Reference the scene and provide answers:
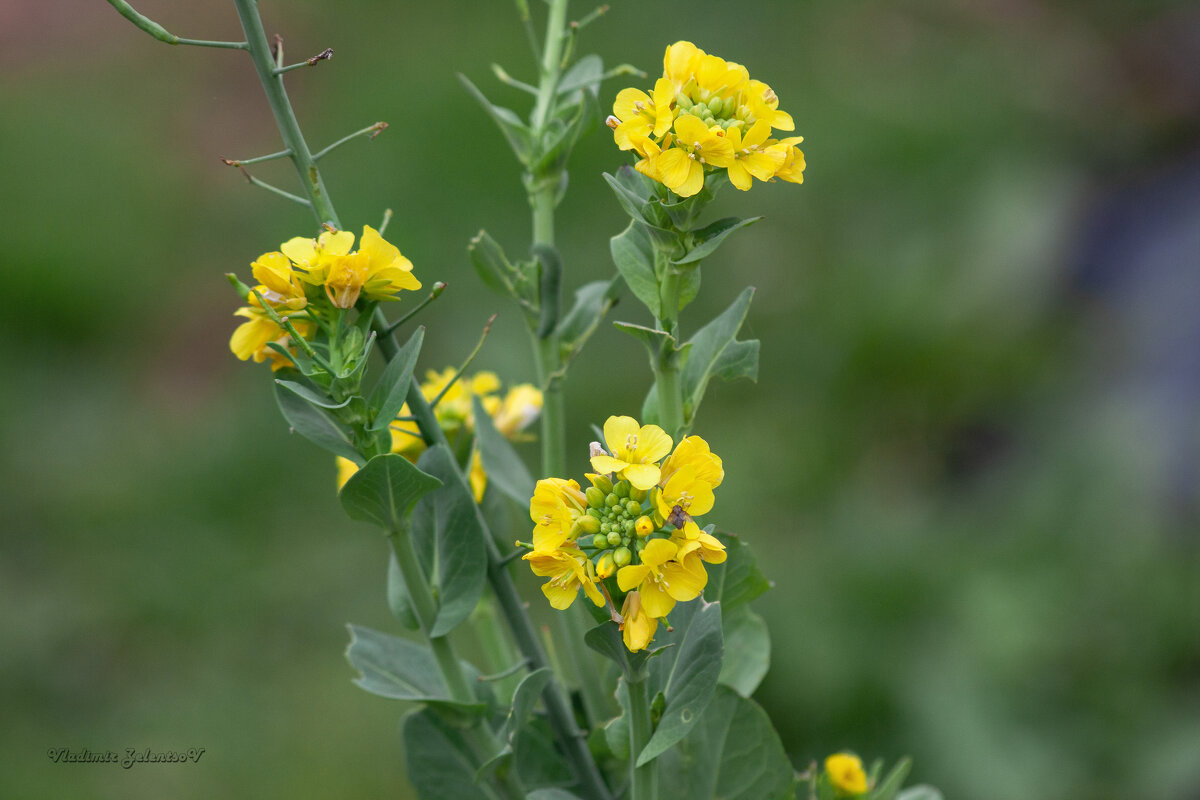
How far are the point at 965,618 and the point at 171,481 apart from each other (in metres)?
2.24

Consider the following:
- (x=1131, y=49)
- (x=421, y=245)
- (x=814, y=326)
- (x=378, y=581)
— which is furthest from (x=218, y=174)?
(x=1131, y=49)

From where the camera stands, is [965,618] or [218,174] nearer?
[965,618]

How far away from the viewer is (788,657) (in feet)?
8.35

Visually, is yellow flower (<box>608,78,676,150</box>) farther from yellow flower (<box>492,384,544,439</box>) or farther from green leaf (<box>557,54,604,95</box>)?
yellow flower (<box>492,384,544,439</box>)

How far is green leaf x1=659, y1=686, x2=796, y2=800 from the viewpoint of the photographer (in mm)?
872

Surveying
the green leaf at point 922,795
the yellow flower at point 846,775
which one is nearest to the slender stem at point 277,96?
the yellow flower at point 846,775

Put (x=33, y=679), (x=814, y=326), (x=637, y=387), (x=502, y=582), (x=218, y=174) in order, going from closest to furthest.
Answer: (x=502, y=582), (x=33, y=679), (x=637, y=387), (x=814, y=326), (x=218, y=174)

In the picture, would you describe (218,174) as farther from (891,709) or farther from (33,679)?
(891,709)

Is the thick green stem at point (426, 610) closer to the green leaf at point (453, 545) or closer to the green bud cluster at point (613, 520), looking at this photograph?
the green leaf at point (453, 545)

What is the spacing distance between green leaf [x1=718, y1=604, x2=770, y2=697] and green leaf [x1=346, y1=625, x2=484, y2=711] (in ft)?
0.81

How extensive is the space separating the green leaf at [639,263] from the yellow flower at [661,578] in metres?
0.22

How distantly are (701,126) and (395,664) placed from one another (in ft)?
1.73

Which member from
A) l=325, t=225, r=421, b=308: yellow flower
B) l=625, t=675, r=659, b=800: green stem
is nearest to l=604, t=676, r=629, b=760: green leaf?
l=625, t=675, r=659, b=800: green stem

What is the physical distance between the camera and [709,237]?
763 mm
